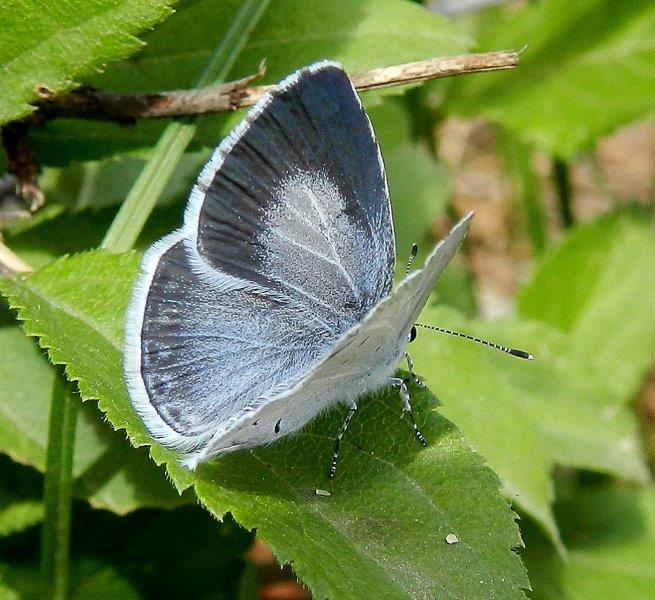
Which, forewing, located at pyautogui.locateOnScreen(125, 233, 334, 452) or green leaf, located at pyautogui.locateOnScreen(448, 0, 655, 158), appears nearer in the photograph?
forewing, located at pyautogui.locateOnScreen(125, 233, 334, 452)

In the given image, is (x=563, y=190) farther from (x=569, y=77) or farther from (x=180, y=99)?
(x=180, y=99)

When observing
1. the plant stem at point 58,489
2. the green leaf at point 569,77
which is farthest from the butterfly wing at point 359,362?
the green leaf at point 569,77

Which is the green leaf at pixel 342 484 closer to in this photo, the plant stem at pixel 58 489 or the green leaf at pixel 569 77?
the plant stem at pixel 58 489

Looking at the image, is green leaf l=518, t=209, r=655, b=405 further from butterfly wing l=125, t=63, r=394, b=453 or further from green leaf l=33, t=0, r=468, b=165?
butterfly wing l=125, t=63, r=394, b=453

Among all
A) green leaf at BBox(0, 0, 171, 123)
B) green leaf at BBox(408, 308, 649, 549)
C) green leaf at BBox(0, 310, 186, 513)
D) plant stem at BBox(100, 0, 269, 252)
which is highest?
green leaf at BBox(0, 0, 171, 123)

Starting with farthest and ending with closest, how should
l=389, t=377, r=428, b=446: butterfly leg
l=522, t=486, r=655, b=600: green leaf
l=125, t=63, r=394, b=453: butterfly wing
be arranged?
l=522, t=486, r=655, b=600: green leaf → l=125, t=63, r=394, b=453: butterfly wing → l=389, t=377, r=428, b=446: butterfly leg

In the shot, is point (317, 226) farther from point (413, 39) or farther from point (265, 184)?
point (413, 39)

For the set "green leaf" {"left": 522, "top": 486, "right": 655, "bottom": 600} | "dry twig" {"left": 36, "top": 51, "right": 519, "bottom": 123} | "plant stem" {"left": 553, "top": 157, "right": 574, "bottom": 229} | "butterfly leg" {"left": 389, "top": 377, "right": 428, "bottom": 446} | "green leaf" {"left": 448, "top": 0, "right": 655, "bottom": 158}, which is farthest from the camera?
"plant stem" {"left": 553, "top": 157, "right": 574, "bottom": 229}

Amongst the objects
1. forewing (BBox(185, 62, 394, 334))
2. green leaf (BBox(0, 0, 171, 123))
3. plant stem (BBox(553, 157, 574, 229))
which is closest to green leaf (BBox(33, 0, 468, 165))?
forewing (BBox(185, 62, 394, 334))
